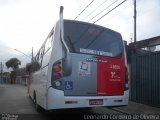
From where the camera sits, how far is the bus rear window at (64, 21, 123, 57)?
801cm

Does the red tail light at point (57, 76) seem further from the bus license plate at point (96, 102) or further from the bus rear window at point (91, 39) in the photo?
the bus license plate at point (96, 102)

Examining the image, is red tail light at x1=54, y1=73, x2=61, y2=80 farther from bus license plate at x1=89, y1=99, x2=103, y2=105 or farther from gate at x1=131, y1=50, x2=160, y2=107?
gate at x1=131, y1=50, x2=160, y2=107

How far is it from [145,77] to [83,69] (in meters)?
6.27

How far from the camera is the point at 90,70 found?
26.3ft

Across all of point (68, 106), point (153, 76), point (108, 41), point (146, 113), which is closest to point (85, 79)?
point (68, 106)

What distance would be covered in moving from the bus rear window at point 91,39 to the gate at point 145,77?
4.36m

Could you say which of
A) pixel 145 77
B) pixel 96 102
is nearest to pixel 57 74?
pixel 96 102

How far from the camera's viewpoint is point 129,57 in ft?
49.4

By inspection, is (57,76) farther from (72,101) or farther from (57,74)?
(72,101)

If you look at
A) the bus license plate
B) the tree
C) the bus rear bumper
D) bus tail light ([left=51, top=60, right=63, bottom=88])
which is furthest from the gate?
the tree

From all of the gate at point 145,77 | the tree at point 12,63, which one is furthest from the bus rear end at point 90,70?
the tree at point 12,63

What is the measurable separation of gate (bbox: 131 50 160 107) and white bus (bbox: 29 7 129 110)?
4.32 meters

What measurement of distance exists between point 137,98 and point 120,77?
5.97 meters

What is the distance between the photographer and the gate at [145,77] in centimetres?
1255
